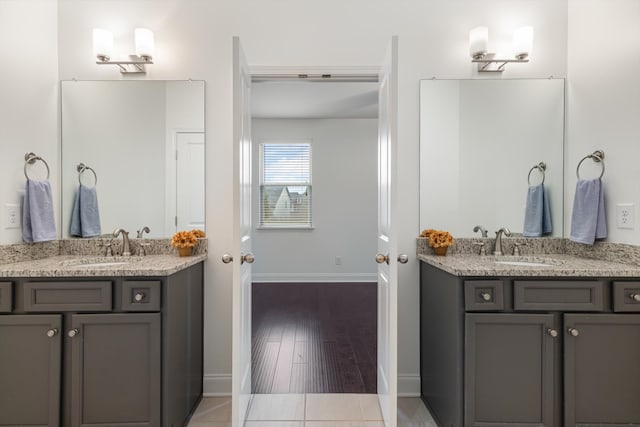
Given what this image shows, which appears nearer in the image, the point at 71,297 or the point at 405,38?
the point at 71,297

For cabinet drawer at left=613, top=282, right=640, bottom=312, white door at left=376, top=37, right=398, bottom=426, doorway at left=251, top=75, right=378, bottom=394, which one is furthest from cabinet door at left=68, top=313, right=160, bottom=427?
doorway at left=251, top=75, right=378, bottom=394

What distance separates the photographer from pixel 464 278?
5.59ft

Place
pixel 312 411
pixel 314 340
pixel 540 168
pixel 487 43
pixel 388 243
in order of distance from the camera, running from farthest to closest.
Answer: pixel 314 340
pixel 540 168
pixel 487 43
pixel 312 411
pixel 388 243

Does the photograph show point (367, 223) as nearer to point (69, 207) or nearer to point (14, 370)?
point (69, 207)

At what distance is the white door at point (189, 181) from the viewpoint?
2334 millimetres

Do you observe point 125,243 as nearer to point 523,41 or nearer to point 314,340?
point 314,340

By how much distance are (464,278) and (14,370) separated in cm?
218

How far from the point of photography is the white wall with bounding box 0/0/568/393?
2307mm

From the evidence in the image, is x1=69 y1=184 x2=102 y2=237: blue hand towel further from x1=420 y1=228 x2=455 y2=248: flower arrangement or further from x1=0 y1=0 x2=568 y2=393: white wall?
x1=420 y1=228 x2=455 y2=248: flower arrangement

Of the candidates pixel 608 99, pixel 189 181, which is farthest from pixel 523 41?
pixel 189 181

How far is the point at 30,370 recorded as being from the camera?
5.58 feet

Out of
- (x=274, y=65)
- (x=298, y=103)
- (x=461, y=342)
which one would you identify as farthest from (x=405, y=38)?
(x=298, y=103)

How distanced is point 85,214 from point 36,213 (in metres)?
0.29

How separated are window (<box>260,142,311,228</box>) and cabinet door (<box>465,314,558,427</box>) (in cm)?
418
